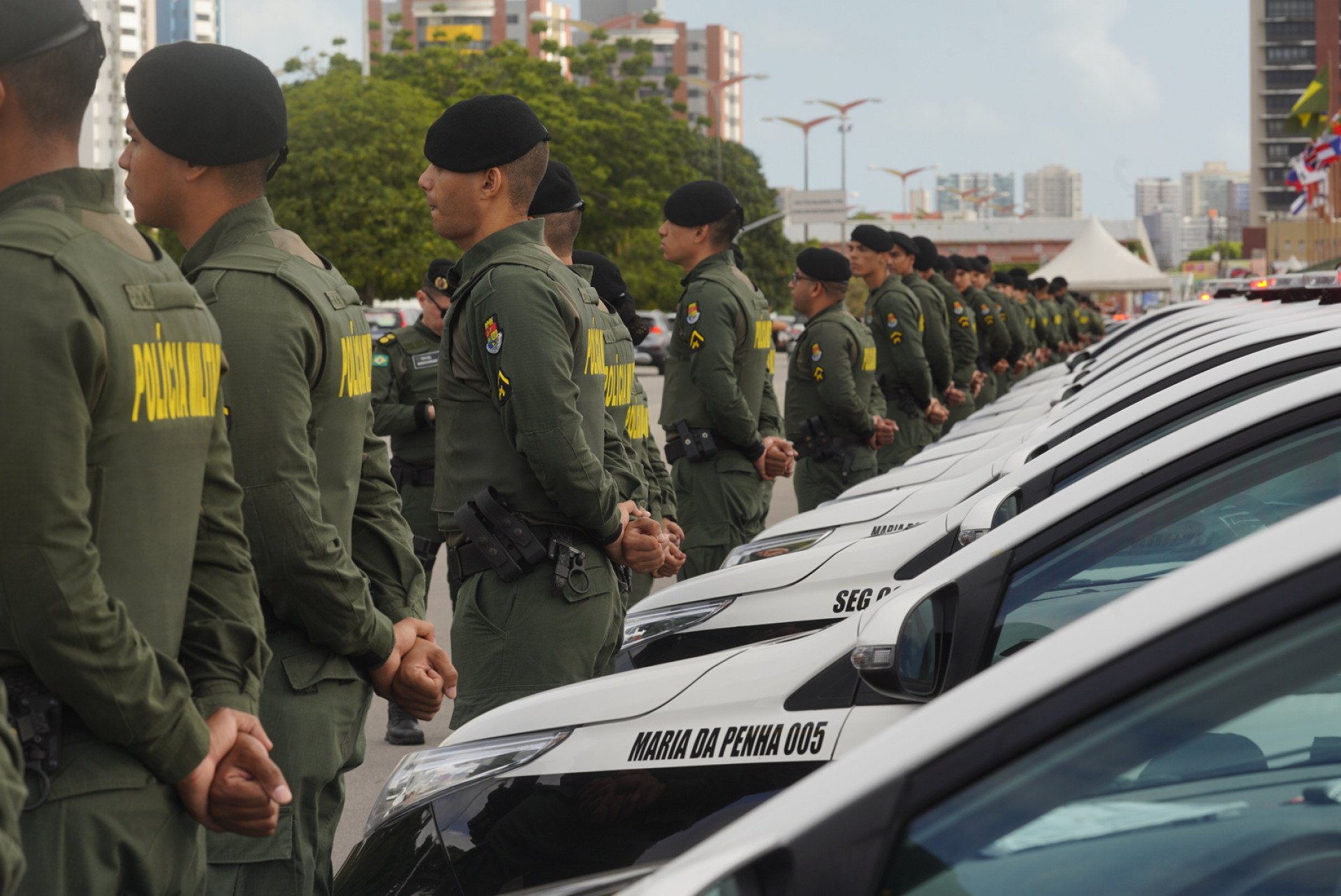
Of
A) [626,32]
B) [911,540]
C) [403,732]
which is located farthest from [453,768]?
[626,32]

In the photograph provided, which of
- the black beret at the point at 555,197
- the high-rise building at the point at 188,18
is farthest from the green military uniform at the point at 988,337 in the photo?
the high-rise building at the point at 188,18

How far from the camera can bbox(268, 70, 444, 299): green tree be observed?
34750mm

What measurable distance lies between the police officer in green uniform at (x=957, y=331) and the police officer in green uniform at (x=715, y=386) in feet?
20.4

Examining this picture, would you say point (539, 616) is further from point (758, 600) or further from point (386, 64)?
point (386, 64)

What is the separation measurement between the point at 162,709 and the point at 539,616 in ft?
6.21

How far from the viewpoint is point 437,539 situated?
6.63 meters

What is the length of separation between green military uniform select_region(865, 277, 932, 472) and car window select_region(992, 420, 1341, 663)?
26.3ft

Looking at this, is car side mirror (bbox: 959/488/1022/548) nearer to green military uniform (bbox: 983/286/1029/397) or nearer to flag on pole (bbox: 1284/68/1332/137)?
green military uniform (bbox: 983/286/1029/397)

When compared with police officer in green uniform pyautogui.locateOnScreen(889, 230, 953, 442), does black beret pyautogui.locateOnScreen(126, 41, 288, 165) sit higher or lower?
higher

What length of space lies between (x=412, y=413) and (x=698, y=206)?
58.0 inches

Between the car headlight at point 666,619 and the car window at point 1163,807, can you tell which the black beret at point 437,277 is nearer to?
the car headlight at point 666,619

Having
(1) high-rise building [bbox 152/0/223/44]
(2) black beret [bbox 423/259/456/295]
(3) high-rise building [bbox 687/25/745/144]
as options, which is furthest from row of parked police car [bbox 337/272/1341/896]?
(1) high-rise building [bbox 152/0/223/44]

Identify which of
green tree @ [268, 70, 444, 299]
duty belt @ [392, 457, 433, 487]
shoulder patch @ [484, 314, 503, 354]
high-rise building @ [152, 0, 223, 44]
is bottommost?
duty belt @ [392, 457, 433, 487]

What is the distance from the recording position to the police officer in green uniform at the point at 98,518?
6.26ft
